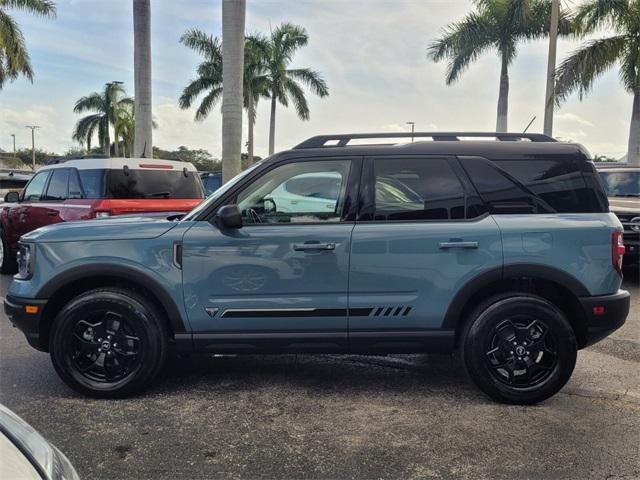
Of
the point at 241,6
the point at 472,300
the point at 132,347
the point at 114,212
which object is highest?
the point at 241,6

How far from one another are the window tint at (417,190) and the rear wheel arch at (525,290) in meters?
0.49

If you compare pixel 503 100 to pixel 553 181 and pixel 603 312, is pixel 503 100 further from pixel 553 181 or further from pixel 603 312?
pixel 603 312

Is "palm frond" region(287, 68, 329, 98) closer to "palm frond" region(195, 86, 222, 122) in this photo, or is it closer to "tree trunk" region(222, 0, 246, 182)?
"palm frond" region(195, 86, 222, 122)

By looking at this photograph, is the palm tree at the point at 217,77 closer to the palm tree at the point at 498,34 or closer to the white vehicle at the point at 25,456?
the palm tree at the point at 498,34

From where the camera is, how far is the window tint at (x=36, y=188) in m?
8.33

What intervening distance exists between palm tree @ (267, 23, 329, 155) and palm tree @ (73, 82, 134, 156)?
18.6 m

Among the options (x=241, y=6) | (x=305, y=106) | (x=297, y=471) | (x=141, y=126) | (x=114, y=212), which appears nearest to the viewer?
(x=297, y=471)

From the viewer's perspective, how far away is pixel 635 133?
60.6 ft

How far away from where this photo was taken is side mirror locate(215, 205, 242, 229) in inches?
149

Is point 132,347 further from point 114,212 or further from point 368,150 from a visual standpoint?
point 114,212

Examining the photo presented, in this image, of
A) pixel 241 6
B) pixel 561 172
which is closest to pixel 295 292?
pixel 561 172

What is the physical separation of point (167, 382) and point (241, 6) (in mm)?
8717

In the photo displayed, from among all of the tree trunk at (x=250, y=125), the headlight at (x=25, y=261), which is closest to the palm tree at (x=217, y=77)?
the tree trunk at (x=250, y=125)

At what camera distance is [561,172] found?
3990mm
